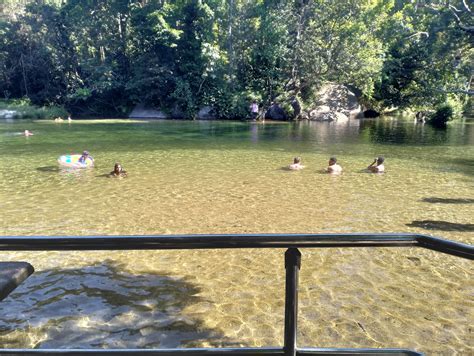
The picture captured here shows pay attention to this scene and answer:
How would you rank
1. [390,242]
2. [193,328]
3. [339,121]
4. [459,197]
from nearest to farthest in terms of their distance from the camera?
[390,242]
[193,328]
[459,197]
[339,121]

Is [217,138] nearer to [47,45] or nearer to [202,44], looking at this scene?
[202,44]

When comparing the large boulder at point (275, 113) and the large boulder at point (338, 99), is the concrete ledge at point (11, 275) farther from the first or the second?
the large boulder at point (338, 99)

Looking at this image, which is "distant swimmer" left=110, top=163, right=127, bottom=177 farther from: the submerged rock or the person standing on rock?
the submerged rock

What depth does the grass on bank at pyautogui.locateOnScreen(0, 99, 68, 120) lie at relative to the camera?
43.9 m

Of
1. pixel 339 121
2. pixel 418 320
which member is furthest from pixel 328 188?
pixel 339 121

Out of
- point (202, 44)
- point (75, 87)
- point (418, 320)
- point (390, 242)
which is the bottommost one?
point (418, 320)

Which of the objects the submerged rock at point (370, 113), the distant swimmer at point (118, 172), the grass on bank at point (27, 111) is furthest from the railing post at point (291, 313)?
the grass on bank at point (27, 111)

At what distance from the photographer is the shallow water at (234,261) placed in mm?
4629

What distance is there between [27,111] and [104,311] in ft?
150

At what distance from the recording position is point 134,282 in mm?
5824

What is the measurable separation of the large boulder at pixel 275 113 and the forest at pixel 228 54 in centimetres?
82

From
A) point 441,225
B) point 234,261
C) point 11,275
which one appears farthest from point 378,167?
point 11,275

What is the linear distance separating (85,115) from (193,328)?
154 feet

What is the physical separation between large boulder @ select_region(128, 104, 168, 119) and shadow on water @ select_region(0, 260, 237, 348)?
39872 millimetres
